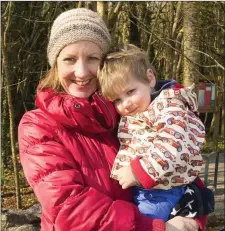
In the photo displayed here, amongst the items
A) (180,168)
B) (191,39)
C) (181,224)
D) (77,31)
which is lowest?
(181,224)

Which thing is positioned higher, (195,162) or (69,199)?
(195,162)

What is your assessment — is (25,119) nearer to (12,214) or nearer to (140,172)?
(140,172)

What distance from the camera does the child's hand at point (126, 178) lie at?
1840 mm

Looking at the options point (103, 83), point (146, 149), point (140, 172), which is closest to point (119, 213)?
point (140, 172)

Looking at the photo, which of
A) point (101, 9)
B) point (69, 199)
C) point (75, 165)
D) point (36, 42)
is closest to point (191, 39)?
point (101, 9)

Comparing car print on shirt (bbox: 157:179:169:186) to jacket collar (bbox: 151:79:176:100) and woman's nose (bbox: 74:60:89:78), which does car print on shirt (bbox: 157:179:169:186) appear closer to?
jacket collar (bbox: 151:79:176:100)

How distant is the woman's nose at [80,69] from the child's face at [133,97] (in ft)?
0.62

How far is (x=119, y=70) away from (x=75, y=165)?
1.61ft

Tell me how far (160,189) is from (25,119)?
70cm

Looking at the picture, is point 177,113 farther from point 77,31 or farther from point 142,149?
point 77,31

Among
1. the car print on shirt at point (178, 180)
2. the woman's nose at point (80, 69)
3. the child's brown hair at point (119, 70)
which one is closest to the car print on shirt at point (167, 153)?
the car print on shirt at point (178, 180)

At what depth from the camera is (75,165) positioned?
182 cm

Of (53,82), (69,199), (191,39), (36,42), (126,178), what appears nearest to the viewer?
(69,199)

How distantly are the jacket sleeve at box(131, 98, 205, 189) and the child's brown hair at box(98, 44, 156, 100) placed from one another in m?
0.18
